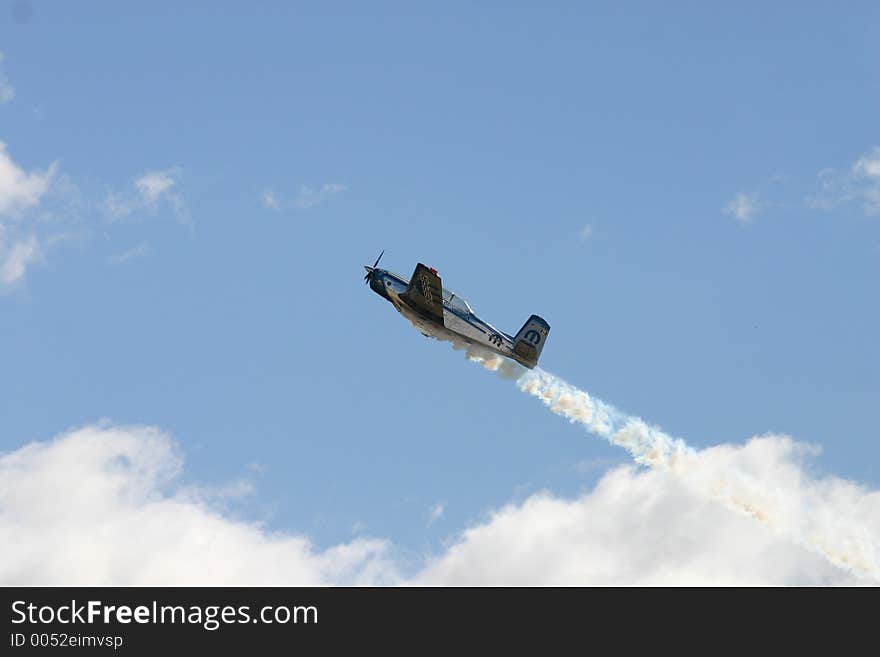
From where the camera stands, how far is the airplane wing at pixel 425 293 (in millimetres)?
95750

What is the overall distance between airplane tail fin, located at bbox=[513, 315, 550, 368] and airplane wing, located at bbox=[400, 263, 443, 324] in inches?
193

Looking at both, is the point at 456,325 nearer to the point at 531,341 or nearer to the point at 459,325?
the point at 459,325

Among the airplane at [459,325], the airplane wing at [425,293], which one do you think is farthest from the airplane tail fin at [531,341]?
the airplane wing at [425,293]

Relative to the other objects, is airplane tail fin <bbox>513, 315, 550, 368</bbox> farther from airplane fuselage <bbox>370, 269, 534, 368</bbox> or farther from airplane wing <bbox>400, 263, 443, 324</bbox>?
airplane wing <bbox>400, 263, 443, 324</bbox>

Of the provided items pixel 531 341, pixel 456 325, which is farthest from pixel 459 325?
pixel 531 341

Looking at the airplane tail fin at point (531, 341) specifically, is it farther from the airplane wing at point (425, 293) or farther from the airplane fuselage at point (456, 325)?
the airplane wing at point (425, 293)

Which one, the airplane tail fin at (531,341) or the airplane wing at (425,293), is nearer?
the airplane wing at (425,293)

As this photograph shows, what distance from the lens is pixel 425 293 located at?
317 feet
